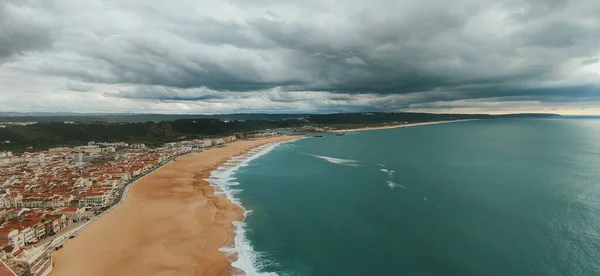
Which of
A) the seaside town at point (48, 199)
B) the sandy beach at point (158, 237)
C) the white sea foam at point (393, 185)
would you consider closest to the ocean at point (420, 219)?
the white sea foam at point (393, 185)

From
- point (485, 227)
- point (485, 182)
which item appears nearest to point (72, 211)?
point (485, 227)

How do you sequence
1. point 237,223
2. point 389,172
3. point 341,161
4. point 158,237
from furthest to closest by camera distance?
point 341,161, point 389,172, point 237,223, point 158,237

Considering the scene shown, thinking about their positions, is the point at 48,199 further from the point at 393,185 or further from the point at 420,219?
the point at 393,185

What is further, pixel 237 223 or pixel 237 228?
pixel 237 223

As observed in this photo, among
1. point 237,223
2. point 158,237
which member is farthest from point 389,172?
point 158,237

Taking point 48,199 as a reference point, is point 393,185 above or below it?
below

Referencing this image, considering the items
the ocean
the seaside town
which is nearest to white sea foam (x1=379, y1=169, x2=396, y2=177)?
the ocean
